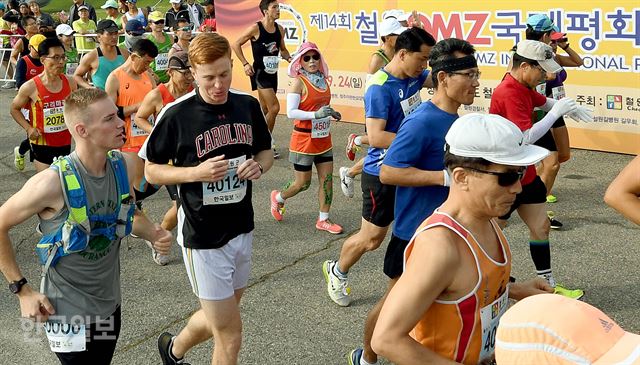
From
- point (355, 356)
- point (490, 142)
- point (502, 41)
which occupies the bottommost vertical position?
point (355, 356)

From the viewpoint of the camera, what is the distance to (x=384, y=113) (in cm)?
498

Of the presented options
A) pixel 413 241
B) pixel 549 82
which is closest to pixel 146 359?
pixel 413 241

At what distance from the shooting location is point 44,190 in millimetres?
3240

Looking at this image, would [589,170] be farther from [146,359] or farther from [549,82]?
[146,359]

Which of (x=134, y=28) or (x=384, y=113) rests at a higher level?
(x=134, y=28)

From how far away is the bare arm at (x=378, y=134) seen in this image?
4.89 m

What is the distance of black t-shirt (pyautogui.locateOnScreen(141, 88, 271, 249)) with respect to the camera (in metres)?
3.79

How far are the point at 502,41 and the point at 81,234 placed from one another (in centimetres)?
794

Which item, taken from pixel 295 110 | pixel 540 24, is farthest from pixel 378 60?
pixel 540 24

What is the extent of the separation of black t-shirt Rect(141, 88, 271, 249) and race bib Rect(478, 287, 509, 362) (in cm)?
166

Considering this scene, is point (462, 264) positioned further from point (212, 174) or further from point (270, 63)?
point (270, 63)

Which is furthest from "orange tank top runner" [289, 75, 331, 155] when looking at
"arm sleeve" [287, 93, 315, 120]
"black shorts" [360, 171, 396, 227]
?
"black shorts" [360, 171, 396, 227]

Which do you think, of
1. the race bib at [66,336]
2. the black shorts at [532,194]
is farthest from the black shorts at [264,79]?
the race bib at [66,336]

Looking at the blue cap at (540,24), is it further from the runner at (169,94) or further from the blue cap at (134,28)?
the blue cap at (134,28)
